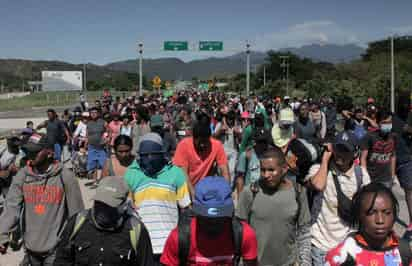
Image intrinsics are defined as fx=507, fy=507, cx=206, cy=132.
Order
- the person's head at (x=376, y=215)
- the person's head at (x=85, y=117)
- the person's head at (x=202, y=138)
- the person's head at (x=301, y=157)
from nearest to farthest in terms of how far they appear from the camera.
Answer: the person's head at (x=376, y=215) → the person's head at (x=301, y=157) → the person's head at (x=202, y=138) → the person's head at (x=85, y=117)

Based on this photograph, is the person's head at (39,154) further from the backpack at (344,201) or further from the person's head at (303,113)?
the person's head at (303,113)

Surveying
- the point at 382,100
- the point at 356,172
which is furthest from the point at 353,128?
the point at 382,100

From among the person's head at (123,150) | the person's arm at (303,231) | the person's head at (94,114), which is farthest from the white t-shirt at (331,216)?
the person's head at (94,114)

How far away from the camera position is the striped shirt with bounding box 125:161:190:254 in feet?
12.5

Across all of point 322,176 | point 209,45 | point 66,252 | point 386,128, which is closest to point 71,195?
point 66,252

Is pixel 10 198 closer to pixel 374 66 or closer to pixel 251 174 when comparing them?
pixel 251 174

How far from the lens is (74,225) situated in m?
2.91

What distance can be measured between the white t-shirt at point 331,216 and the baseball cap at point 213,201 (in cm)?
157

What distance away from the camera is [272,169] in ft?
11.9

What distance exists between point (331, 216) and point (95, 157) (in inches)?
286

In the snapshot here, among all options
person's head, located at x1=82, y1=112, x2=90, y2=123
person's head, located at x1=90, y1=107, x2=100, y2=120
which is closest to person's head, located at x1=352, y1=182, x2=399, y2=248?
person's head, located at x1=90, y1=107, x2=100, y2=120

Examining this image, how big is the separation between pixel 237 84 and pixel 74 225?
80.2 meters

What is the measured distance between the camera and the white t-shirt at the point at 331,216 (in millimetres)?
3951

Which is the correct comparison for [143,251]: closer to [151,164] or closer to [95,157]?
[151,164]
